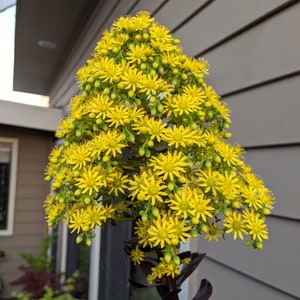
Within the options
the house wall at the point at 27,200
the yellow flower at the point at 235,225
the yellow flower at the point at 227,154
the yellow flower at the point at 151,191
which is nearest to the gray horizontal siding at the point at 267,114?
the yellow flower at the point at 227,154

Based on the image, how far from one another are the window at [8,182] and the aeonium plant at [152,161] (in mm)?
5282

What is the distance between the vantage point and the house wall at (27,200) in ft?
19.3

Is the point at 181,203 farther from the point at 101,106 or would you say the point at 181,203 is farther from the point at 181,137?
the point at 101,106

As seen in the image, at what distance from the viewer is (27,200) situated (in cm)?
608

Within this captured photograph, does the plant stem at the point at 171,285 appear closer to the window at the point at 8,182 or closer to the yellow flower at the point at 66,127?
the yellow flower at the point at 66,127

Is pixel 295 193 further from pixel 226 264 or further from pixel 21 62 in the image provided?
pixel 21 62

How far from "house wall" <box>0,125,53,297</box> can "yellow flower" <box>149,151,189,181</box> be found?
548 centimetres

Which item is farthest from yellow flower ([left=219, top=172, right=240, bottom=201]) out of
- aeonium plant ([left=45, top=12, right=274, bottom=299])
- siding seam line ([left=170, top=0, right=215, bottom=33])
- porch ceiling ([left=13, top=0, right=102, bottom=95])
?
porch ceiling ([left=13, top=0, right=102, bottom=95])

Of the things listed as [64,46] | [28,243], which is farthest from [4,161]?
[64,46]

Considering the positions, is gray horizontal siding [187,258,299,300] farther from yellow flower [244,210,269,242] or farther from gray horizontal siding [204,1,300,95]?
gray horizontal siding [204,1,300,95]

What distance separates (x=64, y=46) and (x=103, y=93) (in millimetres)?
3837

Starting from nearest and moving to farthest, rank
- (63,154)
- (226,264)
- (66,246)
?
1. (63,154)
2. (226,264)
3. (66,246)

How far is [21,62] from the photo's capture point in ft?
16.7

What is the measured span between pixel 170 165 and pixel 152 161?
5cm
